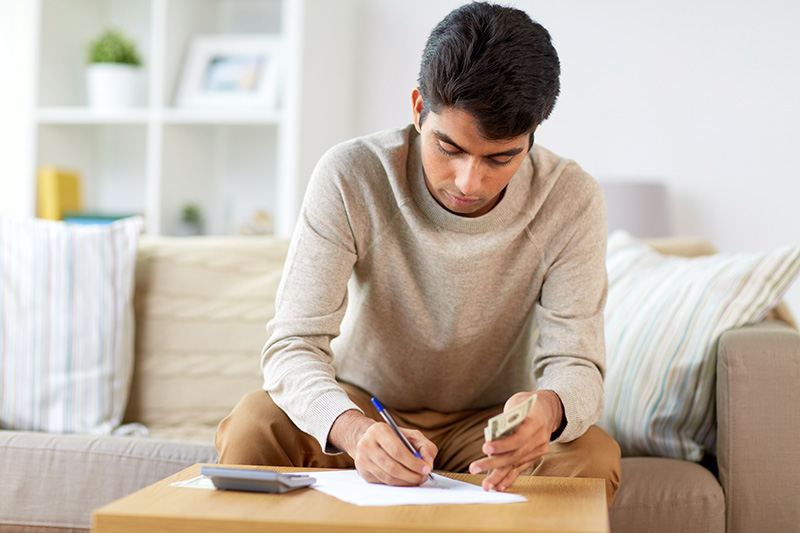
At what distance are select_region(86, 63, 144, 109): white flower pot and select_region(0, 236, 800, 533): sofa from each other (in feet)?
4.21

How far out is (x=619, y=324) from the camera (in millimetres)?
1808

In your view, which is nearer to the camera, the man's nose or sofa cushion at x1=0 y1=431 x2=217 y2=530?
the man's nose

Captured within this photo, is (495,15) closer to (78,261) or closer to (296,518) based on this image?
(296,518)

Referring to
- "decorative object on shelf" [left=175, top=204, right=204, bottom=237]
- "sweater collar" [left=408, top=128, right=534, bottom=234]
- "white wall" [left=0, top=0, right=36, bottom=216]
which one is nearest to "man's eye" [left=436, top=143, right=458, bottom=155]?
"sweater collar" [left=408, top=128, right=534, bottom=234]

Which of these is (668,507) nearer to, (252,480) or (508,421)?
(508,421)

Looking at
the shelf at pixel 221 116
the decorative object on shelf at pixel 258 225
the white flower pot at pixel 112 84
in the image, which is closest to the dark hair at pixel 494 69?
the shelf at pixel 221 116

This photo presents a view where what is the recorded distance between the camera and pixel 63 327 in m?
1.87

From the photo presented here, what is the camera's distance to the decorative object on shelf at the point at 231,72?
114 inches

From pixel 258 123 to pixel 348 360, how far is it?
1.49 m

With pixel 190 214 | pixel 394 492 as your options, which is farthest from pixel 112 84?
pixel 394 492

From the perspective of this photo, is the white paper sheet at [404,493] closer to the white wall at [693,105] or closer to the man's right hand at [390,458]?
the man's right hand at [390,458]

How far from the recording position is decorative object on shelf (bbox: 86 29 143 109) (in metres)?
2.97

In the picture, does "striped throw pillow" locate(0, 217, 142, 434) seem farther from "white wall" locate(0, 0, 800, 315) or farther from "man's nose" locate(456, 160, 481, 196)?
"white wall" locate(0, 0, 800, 315)

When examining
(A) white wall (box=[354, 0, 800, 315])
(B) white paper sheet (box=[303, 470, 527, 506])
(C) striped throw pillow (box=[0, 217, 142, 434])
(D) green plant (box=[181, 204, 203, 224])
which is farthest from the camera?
(D) green plant (box=[181, 204, 203, 224])
